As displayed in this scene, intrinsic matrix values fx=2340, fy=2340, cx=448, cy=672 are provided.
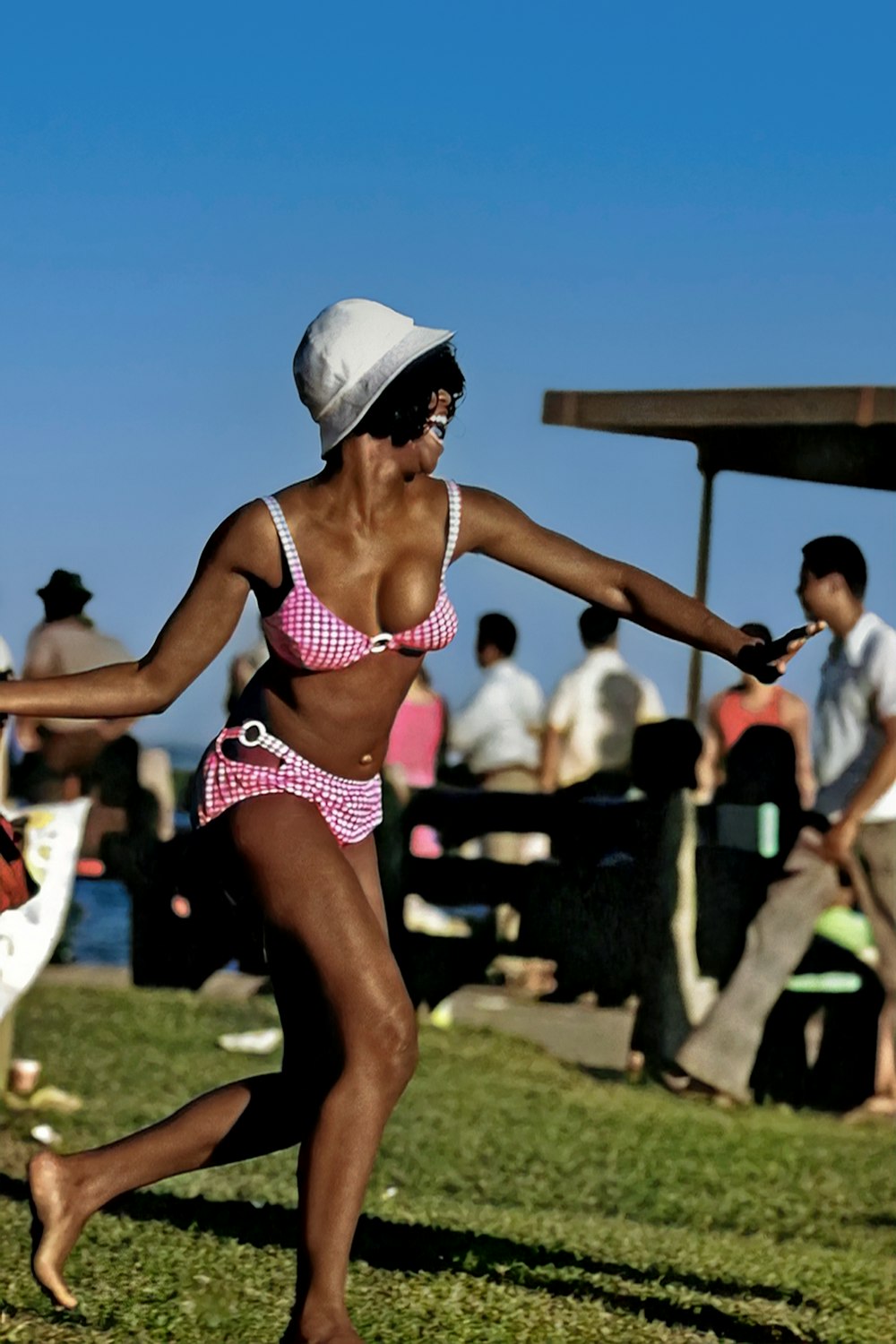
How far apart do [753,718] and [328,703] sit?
5.68 meters

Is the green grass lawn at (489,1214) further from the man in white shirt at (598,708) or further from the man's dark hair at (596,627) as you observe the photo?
the man's dark hair at (596,627)

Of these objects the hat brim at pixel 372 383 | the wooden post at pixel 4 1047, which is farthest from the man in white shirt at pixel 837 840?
the hat brim at pixel 372 383

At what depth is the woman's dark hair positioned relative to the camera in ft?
13.2

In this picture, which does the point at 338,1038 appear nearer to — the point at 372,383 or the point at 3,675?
the point at 372,383

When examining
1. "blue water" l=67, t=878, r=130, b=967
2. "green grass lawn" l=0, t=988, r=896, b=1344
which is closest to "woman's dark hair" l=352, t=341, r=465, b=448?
"green grass lawn" l=0, t=988, r=896, b=1344

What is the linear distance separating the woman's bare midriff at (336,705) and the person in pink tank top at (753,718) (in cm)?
541

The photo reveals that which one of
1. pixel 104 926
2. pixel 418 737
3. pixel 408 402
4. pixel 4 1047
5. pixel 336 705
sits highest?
pixel 408 402

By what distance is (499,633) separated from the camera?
1126 cm

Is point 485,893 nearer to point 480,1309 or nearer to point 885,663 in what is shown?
point 885,663

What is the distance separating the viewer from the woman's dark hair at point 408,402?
13.2 ft

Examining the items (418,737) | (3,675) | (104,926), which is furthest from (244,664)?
(104,926)

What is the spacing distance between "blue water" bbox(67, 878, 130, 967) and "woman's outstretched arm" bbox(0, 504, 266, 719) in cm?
1867

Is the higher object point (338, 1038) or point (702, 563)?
point (702, 563)

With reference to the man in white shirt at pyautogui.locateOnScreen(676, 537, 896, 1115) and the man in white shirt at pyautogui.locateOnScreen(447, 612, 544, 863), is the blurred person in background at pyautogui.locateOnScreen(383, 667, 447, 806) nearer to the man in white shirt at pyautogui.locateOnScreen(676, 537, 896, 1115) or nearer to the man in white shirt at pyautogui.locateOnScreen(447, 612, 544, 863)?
the man in white shirt at pyautogui.locateOnScreen(447, 612, 544, 863)
